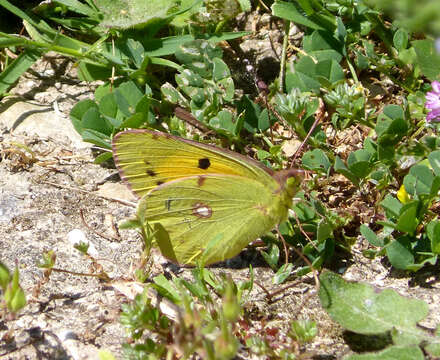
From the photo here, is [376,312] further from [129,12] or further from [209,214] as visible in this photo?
[129,12]

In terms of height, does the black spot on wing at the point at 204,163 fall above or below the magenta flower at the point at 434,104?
below

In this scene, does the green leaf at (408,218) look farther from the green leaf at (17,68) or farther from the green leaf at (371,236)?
the green leaf at (17,68)

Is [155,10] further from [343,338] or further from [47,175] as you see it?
[343,338]

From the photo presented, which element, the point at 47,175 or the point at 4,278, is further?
the point at 47,175

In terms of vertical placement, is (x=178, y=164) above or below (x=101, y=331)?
above

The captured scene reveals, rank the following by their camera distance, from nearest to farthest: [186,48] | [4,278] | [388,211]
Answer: [4,278], [388,211], [186,48]

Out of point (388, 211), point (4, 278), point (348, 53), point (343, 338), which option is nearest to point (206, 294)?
point (343, 338)

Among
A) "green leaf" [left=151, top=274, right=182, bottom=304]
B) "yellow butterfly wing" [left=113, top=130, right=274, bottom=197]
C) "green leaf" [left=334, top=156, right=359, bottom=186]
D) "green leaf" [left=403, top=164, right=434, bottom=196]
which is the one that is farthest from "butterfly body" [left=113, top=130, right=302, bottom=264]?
"green leaf" [left=403, top=164, right=434, bottom=196]

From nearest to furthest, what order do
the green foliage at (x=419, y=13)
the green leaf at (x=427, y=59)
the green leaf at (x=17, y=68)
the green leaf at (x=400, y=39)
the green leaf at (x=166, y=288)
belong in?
the green foliage at (x=419, y=13), the green leaf at (x=166, y=288), the green leaf at (x=427, y=59), the green leaf at (x=400, y=39), the green leaf at (x=17, y=68)

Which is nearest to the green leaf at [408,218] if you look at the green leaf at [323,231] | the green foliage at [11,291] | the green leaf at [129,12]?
the green leaf at [323,231]
